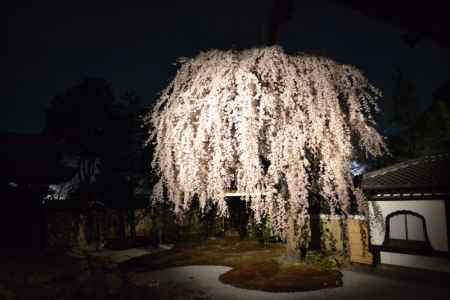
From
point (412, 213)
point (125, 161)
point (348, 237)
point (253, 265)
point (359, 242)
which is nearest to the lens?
point (412, 213)

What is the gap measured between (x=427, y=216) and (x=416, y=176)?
47.0 inches

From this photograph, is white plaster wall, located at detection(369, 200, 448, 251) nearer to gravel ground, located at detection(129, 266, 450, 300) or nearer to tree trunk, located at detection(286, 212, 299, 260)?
gravel ground, located at detection(129, 266, 450, 300)

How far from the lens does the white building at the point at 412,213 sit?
9.97 meters

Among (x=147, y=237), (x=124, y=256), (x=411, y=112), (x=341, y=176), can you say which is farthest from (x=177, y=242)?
(x=411, y=112)

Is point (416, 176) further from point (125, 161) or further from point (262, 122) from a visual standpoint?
point (125, 161)

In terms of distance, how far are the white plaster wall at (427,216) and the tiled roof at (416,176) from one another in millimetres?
488

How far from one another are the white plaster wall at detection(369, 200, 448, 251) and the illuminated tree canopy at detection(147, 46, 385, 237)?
7.60 feet

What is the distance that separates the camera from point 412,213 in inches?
415

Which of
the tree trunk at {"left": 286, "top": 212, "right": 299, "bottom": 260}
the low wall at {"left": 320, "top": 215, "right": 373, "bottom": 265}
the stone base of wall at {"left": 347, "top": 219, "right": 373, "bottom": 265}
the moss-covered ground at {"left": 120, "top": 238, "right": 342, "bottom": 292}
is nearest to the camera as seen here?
the moss-covered ground at {"left": 120, "top": 238, "right": 342, "bottom": 292}

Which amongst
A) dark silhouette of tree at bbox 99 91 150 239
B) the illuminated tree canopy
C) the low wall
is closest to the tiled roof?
the low wall

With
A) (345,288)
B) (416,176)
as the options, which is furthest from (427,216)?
(345,288)

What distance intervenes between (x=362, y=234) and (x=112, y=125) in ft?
61.0

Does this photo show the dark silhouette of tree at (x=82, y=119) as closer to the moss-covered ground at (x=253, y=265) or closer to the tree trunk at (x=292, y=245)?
the moss-covered ground at (x=253, y=265)

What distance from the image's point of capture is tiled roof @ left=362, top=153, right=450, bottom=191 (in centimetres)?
1012
